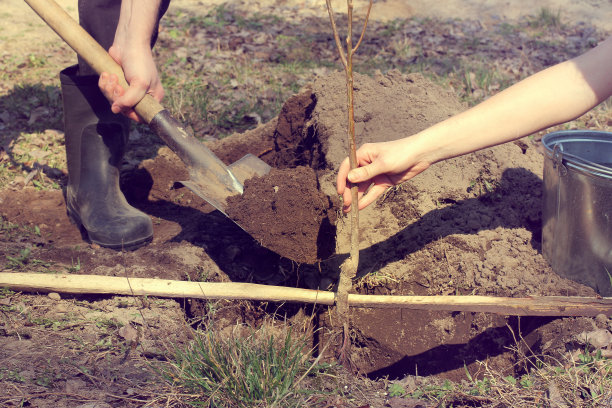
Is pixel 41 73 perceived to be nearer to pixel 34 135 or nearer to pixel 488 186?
pixel 34 135

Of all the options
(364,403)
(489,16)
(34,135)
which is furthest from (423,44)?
(364,403)

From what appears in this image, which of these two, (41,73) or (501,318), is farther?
(41,73)

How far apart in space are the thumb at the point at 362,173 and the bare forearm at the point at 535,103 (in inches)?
8.3

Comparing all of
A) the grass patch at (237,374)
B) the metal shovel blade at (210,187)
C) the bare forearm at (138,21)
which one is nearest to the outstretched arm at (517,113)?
the grass patch at (237,374)

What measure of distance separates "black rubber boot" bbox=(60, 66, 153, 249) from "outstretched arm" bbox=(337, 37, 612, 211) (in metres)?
1.52

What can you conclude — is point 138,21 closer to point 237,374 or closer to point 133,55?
point 133,55

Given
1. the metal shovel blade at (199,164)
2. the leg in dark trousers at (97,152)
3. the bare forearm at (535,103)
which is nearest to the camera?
the bare forearm at (535,103)

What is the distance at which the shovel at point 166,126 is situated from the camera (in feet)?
7.85

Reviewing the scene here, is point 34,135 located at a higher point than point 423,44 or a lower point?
lower

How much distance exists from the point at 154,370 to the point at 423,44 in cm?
554

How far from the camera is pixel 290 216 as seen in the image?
2.35 metres

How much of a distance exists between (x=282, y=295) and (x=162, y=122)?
40.6 inches

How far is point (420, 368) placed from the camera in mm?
2406

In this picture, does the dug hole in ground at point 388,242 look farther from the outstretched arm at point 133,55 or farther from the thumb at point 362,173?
the outstretched arm at point 133,55
